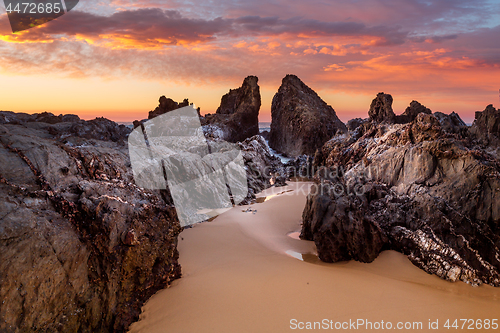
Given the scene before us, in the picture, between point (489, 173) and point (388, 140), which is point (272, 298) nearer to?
point (489, 173)

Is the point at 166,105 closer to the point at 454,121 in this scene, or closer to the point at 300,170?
the point at 300,170

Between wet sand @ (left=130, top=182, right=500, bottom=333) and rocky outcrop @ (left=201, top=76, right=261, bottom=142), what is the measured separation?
23.6 meters

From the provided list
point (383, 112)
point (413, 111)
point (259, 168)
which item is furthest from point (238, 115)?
point (259, 168)

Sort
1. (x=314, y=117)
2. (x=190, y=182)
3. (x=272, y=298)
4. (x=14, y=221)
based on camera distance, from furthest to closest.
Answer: (x=314, y=117) < (x=190, y=182) < (x=272, y=298) < (x=14, y=221)

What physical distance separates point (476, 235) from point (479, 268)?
633mm

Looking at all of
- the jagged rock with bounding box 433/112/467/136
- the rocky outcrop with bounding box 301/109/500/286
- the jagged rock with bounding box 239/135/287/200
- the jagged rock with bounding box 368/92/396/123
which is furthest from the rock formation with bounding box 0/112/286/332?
the jagged rock with bounding box 433/112/467/136

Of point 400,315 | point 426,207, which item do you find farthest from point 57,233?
point 426,207

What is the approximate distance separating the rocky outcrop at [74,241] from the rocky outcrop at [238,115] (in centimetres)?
2405

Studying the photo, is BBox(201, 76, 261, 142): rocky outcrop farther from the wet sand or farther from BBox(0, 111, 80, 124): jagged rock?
the wet sand

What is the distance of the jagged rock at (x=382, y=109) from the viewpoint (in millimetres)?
23300

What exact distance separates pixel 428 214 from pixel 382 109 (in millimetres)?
20116

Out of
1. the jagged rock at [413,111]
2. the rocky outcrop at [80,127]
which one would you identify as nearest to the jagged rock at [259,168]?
the rocky outcrop at [80,127]

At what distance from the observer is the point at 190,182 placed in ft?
27.5

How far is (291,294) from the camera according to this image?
4613 millimetres
